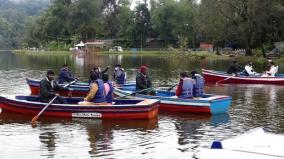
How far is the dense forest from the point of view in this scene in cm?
6962

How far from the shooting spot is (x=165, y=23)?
117 metres

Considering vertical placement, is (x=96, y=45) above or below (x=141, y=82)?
above

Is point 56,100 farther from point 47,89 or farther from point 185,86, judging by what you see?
point 185,86

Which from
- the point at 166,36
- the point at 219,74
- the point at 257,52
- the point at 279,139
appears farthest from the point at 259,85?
the point at 166,36

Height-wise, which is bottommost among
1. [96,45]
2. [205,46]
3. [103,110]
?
[103,110]

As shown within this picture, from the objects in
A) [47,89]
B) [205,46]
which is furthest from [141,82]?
[205,46]

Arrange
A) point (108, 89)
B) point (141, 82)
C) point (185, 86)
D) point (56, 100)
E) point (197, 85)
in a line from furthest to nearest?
point (141, 82) < point (197, 85) < point (185, 86) < point (56, 100) < point (108, 89)

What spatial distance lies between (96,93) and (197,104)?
14.3 feet

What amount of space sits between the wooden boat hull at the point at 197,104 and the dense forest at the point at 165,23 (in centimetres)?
4557

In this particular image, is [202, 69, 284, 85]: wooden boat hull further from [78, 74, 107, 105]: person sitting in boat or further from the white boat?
the white boat

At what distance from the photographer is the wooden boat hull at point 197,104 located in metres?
19.8

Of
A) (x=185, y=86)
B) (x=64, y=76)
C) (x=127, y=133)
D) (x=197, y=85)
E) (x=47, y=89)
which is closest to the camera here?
(x=127, y=133)

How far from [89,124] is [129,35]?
341 ft

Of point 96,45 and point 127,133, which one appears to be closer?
point 127,133
